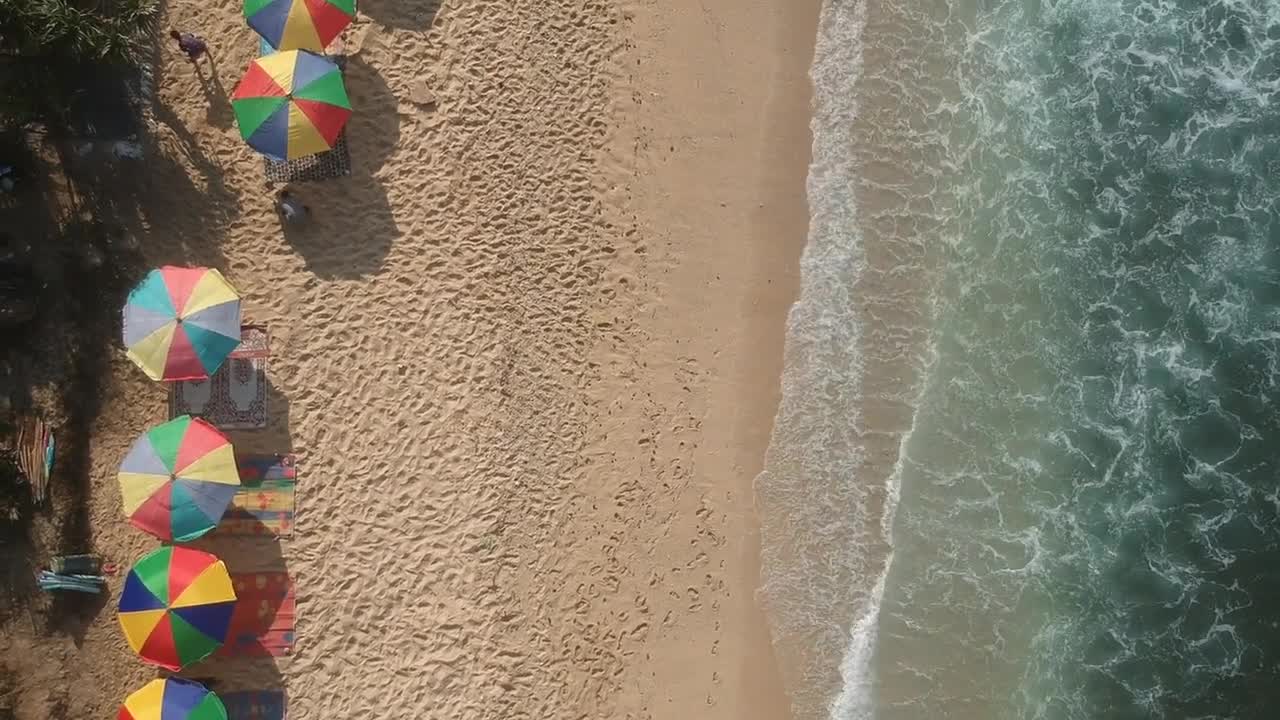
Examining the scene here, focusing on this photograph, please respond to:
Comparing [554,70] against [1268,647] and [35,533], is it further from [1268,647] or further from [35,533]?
[1268,647]

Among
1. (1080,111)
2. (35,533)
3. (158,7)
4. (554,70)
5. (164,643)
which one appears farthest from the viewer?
(1080,111)

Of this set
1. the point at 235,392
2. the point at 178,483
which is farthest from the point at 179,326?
the point at 178,483

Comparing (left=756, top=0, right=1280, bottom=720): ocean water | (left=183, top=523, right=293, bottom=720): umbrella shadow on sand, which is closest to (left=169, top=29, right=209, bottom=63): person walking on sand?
(left=183, top=523, right=293, bottom=720): umbrella shadow on sand

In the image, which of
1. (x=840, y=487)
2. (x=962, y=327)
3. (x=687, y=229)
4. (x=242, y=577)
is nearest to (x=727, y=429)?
(x=840, y=487)

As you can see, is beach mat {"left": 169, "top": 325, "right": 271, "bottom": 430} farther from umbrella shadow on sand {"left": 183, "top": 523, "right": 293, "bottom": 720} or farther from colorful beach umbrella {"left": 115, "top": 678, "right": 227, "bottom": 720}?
colorful beach umbrella {"left": 115, "top": 678, "right": 227, "bottom": 720}

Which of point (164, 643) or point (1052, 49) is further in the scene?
point (1052, 49)

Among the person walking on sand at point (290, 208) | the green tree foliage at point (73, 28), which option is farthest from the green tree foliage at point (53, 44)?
the person walking on sand at point (290, 208)

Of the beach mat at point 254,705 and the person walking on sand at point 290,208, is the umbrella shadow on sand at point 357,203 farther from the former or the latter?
the beach mat at point 254,705
